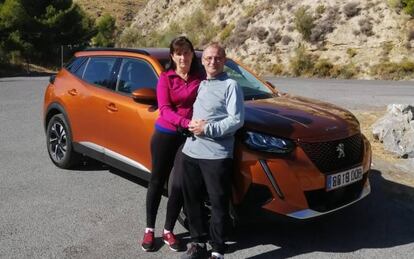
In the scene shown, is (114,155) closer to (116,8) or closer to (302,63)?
(302,63)

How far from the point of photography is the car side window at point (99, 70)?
19.1 ft

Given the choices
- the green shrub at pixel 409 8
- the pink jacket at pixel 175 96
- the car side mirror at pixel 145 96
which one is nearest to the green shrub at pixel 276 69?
the green shrub at pixel 409 8

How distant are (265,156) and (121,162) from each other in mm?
1944

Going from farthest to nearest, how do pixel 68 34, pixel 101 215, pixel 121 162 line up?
pixel 68 34 → pixel 121 162 → pixel 101 215

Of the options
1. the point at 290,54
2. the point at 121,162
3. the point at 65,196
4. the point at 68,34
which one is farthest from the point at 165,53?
the point at 68,34

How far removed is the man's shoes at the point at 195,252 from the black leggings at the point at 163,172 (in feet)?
1.10

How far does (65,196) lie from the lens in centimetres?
560

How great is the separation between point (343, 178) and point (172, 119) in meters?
1.60

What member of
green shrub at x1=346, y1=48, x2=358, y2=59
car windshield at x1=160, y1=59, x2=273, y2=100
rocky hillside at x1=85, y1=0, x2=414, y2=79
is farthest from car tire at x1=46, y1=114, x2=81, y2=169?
green shrub at x1=346, y1=48, x2=358, y2=59

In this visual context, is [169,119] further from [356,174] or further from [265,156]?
[356,174]

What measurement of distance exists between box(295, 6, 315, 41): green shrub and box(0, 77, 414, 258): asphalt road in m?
25.6

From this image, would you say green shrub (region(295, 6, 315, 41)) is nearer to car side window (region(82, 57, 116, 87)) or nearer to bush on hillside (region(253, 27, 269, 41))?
bush on hillside (region(253, 27, 269, 41))

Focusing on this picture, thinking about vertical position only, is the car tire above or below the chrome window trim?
below

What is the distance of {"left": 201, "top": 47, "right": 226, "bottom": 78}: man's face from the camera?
3799 mm
